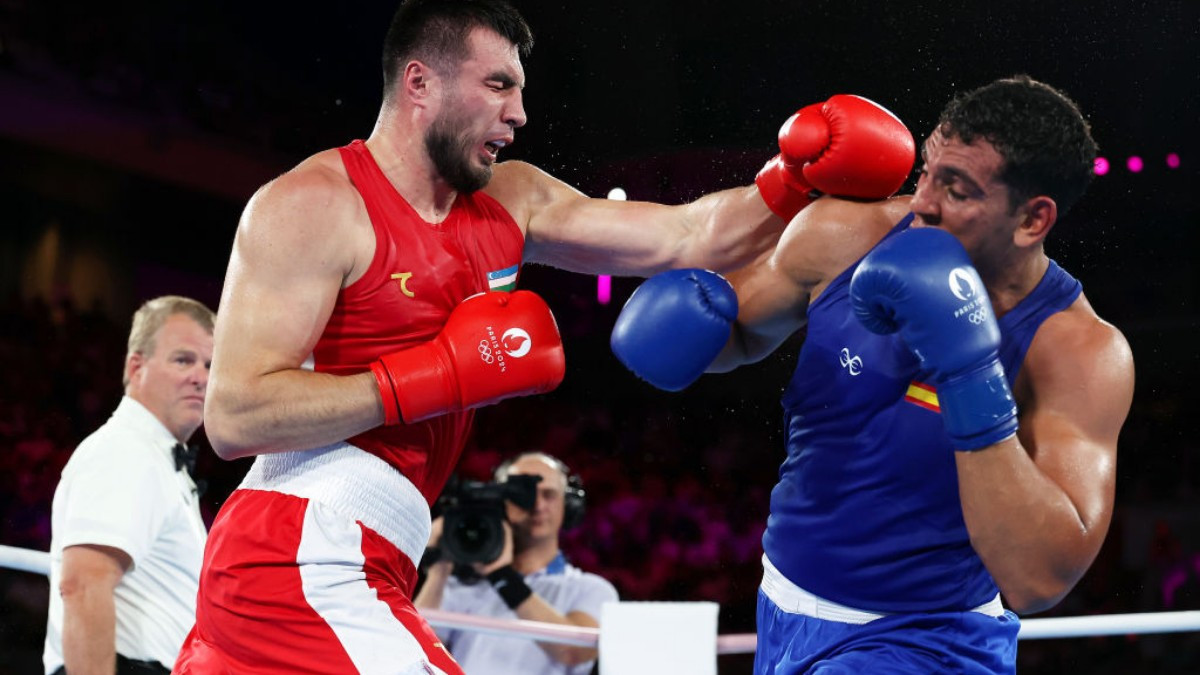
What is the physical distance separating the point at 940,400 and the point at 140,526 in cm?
208

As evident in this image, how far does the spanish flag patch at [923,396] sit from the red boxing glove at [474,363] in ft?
1.96

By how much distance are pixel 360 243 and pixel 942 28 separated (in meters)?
5.01

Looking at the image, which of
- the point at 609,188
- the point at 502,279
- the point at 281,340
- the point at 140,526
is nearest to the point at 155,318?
the point at 140,526

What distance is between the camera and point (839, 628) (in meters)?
2.06

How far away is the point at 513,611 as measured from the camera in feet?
13.1

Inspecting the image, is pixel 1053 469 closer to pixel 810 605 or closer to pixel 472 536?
pixel 810 605

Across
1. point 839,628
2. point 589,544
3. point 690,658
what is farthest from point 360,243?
point 589,544

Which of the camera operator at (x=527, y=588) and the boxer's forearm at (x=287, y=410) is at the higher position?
the boxer's forearm at (x=287, y=410)

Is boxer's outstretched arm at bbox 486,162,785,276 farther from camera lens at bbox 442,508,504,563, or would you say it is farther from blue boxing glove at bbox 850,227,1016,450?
camera lens at bbox 442,508,504,563

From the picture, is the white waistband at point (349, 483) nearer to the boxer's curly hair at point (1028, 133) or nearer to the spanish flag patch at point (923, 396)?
the spanish flag patch at point (923, 396)

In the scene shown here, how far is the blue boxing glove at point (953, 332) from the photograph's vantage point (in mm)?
1773

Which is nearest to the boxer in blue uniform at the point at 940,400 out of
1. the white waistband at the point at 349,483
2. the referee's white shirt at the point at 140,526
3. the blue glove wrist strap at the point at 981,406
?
the blue glove wrist strap at the point at 981,406

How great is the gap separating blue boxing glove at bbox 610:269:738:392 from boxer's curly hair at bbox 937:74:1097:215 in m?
0.50

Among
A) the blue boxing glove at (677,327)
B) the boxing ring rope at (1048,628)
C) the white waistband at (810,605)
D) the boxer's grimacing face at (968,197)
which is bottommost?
the boxing ring rope at (1048,628)
